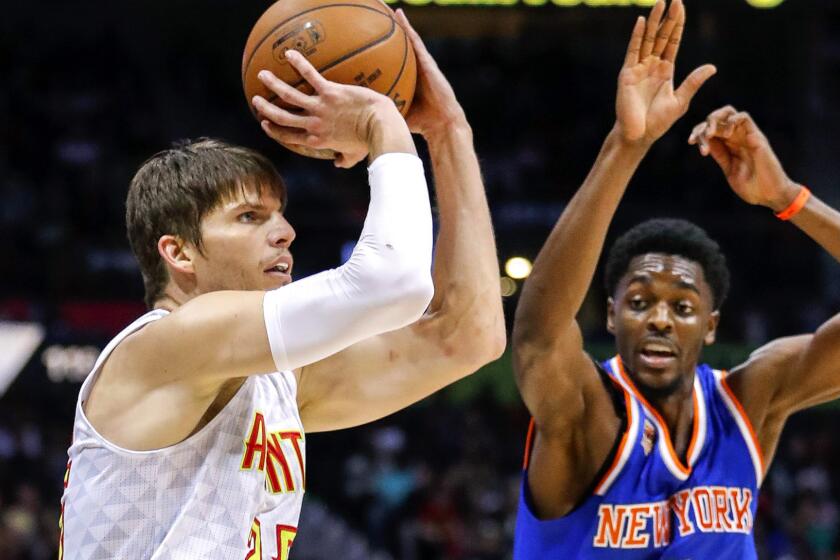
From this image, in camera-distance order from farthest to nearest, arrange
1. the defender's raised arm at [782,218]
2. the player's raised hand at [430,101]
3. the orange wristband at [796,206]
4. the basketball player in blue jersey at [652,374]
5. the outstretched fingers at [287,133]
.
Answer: the orange wristband at [796,206] → the defender's raised arm at [782,218] → the basketball player in blue jersey at [652,374] → the player's raised hand at [430,101] → the outstretched fingers at [287,133]

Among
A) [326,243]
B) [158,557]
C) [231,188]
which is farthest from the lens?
[326,243]

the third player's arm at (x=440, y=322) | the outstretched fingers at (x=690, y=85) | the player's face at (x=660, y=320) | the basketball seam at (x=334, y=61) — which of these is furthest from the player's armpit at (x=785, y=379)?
the basketball seam at (x=334, y=61)

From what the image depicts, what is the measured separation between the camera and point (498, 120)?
15.2 meters

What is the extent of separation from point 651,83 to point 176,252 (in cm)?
143

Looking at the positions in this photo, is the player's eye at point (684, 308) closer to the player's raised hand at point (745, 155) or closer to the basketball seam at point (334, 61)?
the player's raised hand at point (745, 155)

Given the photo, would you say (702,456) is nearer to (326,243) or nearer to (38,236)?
(326,243)

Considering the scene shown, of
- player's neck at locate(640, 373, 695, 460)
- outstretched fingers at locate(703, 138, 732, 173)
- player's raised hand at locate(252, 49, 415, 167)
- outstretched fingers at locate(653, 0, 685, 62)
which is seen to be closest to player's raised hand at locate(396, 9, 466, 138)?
player's raised hand at locate(252, 49, 415, 167)

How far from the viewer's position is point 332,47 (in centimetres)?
280

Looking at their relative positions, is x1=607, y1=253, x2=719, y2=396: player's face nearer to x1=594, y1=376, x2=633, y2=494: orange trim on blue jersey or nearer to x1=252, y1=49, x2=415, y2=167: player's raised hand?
x1=594, y1=376, x2=633, y2=494: orange trim on blue jersey

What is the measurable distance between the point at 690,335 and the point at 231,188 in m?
1.70

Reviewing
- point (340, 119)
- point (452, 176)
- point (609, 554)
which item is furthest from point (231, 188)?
point (609, 554)

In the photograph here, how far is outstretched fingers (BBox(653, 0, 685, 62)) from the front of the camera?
3.28 m

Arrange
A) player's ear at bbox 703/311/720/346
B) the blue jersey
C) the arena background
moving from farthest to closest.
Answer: the arena background
player's ear at bbox 703/311/720/346
the blue jersey

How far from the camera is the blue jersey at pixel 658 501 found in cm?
358
